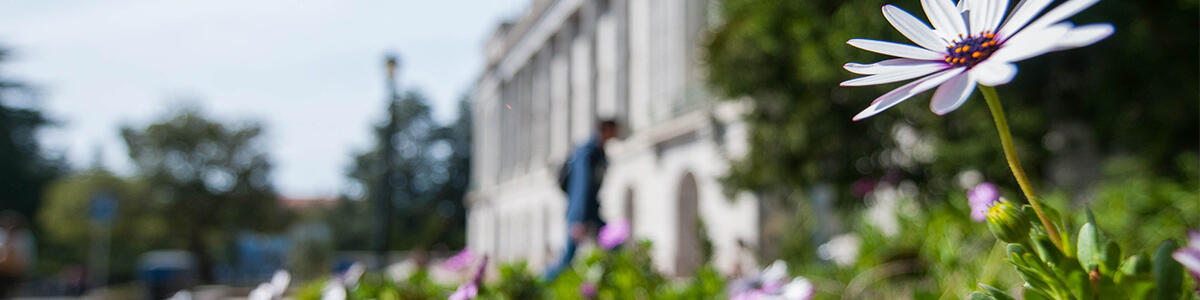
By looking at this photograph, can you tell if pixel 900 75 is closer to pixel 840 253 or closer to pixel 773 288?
pixel 773 288

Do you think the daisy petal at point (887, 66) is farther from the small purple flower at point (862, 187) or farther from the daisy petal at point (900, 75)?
the small purple flower at point (862, 187)

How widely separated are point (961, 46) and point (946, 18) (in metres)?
0.05

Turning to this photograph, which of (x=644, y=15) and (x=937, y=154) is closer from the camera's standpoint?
(x=937, y=154)

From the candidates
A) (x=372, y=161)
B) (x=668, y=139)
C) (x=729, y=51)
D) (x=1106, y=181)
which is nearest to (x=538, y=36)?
(x=372, y=161)

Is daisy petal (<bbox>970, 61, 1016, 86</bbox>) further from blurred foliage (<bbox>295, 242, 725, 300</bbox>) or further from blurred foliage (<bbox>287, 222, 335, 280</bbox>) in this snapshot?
blurred foliage (<bbox>287, 222, 335, 280</bbox>)

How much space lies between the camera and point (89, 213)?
146 feet

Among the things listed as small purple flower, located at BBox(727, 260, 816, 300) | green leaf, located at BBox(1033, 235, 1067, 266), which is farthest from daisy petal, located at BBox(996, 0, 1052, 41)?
small purple flower, located at BBox(727, 260, 816, 300)

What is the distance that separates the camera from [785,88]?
1077 cm

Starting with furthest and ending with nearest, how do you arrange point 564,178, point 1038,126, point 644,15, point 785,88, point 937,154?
1. point 644,15
2. point 785,88
3. point 937,154
4. point 1038,126
5. point 564,178

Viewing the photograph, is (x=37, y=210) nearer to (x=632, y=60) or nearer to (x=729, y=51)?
(x=632, y=60)

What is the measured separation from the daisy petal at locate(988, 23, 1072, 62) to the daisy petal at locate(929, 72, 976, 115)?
3cm

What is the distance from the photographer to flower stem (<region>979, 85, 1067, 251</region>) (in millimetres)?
832

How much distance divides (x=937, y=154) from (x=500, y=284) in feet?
26.6

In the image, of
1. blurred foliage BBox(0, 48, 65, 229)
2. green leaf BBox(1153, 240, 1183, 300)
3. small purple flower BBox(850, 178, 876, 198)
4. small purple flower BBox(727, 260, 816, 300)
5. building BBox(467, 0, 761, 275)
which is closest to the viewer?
green leaf BBox(1153, 240, 1183, 300)
